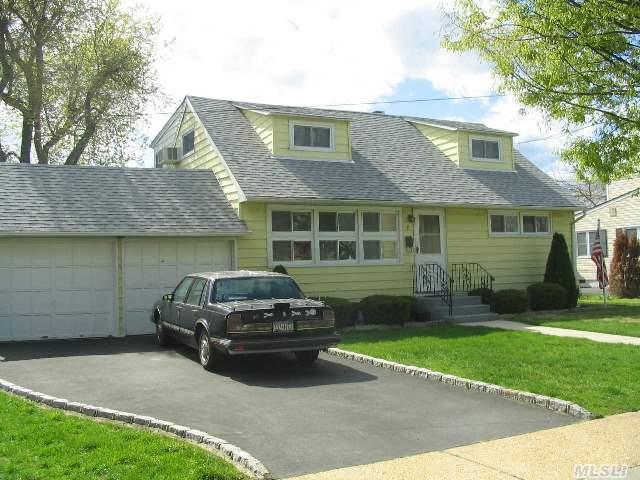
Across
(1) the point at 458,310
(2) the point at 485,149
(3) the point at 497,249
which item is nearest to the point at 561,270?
(3) the point at 497,249

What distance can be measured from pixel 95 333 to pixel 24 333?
1427mm

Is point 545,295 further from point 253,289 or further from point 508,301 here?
point 253,289

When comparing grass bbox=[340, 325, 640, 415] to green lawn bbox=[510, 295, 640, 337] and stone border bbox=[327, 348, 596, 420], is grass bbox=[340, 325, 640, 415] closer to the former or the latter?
stone border bbox=[327, 348, 596, 420]

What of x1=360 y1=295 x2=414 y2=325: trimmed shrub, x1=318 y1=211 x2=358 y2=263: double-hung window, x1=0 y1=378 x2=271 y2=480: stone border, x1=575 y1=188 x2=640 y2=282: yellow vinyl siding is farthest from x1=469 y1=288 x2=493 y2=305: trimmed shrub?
x1=0 y1=378 x2=271 y2=480: stone border

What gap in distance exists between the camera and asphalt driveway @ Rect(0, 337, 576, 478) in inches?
250

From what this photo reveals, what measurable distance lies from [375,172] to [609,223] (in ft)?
45.5

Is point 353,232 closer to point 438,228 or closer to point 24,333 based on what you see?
point 438,228

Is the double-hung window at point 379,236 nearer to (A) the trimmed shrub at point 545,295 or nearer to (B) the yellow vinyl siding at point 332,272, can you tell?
(B) the yellow vinyl siding at point 332,272

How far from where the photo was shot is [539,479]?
535cm

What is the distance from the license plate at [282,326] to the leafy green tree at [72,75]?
18.3 meters

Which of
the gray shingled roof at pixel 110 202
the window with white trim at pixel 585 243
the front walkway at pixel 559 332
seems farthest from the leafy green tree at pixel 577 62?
the window with white trim at pixel 585 243

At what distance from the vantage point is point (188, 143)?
65.5 feet

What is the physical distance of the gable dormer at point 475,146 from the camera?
2081 cm

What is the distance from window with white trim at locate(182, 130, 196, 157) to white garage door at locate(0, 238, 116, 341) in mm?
5633
